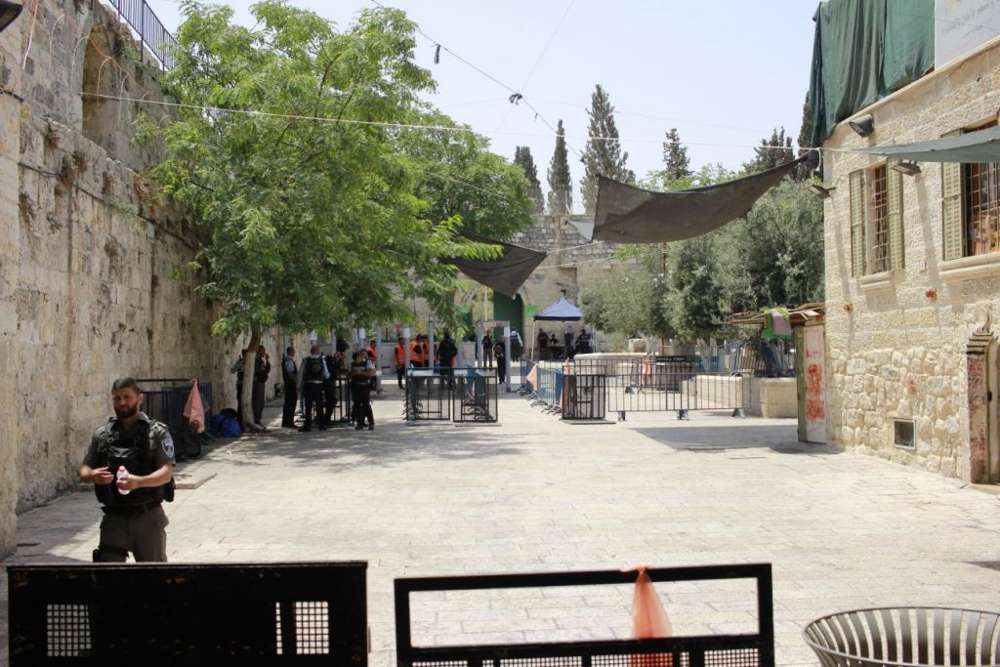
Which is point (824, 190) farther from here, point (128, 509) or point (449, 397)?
point (128, 509)

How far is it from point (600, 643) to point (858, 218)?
11.3 metres

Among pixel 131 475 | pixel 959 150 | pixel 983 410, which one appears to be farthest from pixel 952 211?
pixel 131 475

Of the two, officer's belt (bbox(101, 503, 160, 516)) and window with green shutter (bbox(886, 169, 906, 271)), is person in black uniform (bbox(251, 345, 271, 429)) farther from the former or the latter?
officer's belt (bbox(101, 503, 160, 516))

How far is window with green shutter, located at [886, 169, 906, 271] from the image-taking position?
477 inches

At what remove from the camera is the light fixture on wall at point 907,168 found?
1142cm

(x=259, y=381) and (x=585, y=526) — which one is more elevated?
(x=259, y=381)

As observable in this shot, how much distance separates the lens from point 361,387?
17.6 meters

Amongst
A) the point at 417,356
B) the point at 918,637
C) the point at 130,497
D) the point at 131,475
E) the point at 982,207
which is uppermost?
the point at 982,207

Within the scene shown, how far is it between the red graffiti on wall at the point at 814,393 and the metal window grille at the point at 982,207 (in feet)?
13.4

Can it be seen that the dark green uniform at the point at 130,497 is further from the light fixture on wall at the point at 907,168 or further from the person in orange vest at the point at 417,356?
the person in orange vest at the point at 417,356

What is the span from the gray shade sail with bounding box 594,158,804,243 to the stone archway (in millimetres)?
4004

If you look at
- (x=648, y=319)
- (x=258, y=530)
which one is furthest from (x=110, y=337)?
(x=648, y=319)

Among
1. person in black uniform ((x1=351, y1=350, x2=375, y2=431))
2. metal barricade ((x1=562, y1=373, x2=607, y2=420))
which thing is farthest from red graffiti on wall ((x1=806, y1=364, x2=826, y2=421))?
person in black uniform ((x1=351, y1=350, x2=375, y2=431))

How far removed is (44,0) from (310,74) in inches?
179
